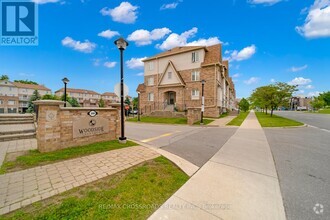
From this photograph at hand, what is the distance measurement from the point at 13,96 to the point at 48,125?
6415cm

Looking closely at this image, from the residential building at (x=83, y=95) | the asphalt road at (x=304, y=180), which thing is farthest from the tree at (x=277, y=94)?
the residential building at (x=83, y=95)

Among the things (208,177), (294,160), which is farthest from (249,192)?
(294,160)

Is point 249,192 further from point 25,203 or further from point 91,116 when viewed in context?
point 91,116

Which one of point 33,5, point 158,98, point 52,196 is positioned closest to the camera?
point 52,196

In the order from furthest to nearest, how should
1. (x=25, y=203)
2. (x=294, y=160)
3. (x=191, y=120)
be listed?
(x=191, y=120) < (x=294, y=160) < (x=25, y=203)

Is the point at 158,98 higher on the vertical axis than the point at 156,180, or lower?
higher

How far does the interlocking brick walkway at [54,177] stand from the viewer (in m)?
2.68

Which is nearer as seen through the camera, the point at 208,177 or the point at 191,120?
the point at 208,177

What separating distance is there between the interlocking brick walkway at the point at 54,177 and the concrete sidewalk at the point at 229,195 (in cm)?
195

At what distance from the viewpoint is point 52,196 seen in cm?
273

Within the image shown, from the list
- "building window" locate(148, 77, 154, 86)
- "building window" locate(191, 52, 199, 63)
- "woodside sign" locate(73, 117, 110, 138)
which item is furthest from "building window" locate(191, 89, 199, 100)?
"woodside sign" locate(73, 117, 110, 138)

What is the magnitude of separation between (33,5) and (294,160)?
1477 centimetres

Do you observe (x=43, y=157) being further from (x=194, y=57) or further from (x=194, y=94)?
(x=194, y=57)

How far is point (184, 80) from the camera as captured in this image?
79.5 feet
